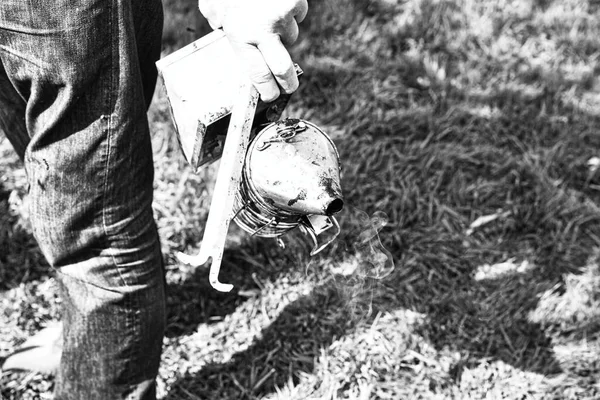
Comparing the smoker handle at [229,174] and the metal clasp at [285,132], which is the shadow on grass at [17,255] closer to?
the smoker handle at [229,174]

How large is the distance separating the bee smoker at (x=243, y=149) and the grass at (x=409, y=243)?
0.72 m

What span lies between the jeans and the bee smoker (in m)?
0.12

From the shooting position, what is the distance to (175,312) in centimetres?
253

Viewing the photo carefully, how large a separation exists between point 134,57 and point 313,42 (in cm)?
197

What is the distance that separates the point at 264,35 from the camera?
1.51m

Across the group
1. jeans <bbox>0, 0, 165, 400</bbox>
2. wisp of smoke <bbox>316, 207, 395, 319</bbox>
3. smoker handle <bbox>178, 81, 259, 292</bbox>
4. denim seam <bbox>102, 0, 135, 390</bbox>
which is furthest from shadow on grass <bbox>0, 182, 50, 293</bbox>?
smoker handle <bbox>178, 81, 259, 292</bbox>

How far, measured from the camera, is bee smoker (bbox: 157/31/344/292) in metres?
1.61

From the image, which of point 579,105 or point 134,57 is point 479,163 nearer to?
point 579,105

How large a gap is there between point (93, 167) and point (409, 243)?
142 centimetres

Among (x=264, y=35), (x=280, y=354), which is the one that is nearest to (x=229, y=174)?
(x=264, y=35)

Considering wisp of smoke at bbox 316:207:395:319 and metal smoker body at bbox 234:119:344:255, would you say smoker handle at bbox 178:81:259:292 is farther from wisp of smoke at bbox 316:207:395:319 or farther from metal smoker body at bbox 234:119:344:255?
wisp of smoke at bbox 316:207:395:319

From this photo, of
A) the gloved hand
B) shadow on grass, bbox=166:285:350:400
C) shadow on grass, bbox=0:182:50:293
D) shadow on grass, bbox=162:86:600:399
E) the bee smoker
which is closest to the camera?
the gloved hand

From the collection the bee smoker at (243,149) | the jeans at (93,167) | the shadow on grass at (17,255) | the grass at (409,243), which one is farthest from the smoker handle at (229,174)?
the shadow on grass at (17,255)

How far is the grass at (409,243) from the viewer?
2.41 m
